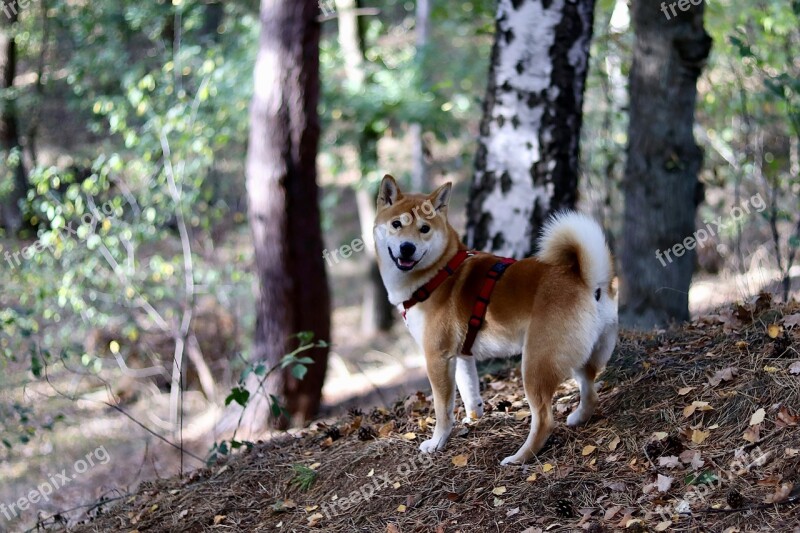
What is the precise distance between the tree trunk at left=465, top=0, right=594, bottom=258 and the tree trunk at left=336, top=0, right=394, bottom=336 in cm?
442

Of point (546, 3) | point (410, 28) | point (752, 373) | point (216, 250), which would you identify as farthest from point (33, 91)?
point (752, 373)

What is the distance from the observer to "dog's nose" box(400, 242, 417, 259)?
4.24 metres

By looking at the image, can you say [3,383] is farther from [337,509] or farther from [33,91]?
[33,91]

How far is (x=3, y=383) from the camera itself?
9953mm

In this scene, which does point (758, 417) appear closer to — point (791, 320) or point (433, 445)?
point (791, 320)

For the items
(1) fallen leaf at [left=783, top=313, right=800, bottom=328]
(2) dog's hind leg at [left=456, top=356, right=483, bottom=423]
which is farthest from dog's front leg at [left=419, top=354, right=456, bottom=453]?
(1) fallen leaf at [left=783, top=313, right=800, bottom=328]

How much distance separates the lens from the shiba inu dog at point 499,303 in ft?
12.5

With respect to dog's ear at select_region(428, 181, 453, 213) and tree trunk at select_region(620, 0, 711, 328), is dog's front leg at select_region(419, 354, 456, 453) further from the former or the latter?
tree trunk at select_region(620, 0, 711, 328)

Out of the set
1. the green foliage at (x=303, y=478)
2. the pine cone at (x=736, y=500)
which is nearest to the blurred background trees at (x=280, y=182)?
the green foliage at (x=303, y=478)

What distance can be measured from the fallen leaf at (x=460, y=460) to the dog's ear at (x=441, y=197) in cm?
147

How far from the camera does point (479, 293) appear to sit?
13.8 feet

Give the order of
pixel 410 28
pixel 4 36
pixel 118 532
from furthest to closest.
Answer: pixel 410 28
pixel 4 36
pixel 118 532

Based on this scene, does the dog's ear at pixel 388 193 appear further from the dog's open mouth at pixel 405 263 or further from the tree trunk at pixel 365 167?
the tree trunk at pixel 365 167

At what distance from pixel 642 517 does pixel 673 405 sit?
35.6 inches
